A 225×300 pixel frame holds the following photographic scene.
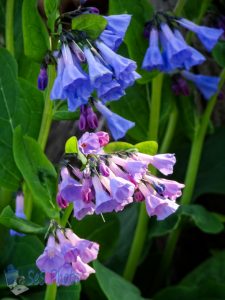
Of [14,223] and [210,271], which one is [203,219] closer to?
[210,271]

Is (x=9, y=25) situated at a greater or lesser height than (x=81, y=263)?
greater

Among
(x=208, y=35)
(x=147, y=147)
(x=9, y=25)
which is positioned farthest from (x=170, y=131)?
(x=147, y=147)

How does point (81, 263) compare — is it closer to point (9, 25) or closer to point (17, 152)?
point (17, 152)

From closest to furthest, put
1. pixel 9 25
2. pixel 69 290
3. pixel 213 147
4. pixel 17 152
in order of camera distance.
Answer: pixel 17 152, pixel 69 290, pixel 9 25, pixel 213 147

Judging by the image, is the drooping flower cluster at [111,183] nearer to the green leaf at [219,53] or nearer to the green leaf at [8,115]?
the green leaf at [8,115]

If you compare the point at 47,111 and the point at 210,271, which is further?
the point at 210,271

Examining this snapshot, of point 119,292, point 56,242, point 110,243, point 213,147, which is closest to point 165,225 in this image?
point 110,243

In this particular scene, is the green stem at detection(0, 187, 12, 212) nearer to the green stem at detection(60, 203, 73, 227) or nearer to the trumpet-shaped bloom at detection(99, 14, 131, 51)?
the green stem at detection(60, 203, 73, 227)
